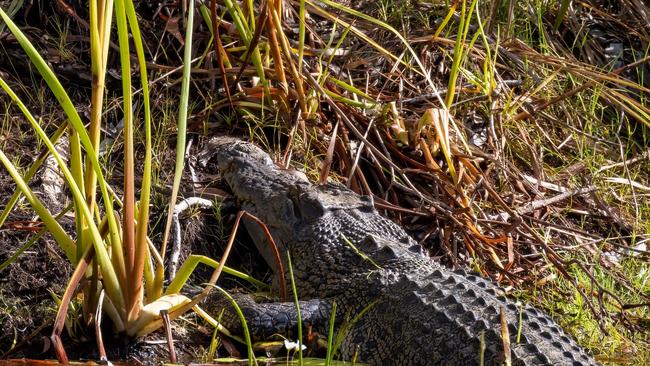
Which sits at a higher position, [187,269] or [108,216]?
[108,216]

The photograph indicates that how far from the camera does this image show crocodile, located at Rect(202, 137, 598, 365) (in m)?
3.46

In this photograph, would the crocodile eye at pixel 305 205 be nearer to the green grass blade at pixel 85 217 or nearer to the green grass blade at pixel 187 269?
the green grass blade at pixel 187 269

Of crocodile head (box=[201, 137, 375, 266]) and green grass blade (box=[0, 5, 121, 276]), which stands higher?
green grass blade (box=[0, 5, 121, 276])

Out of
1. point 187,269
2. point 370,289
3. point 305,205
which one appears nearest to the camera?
point 187,269

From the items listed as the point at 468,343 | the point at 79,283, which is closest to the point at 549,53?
the point at 468,343

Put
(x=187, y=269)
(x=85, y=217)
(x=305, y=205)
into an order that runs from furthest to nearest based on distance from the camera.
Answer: (x=305, y=205) → (x=187, y=269) → (x=85, y=217)

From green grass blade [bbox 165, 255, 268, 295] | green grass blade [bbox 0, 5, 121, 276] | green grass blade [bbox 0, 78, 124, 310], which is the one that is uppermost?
green grass blade [bbox 0, 5, 121, 276]

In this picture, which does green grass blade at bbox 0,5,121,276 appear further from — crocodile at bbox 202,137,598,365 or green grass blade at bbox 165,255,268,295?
crocodile at bbox 202,137,598,365

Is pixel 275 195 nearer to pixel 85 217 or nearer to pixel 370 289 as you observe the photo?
pixel 370 289

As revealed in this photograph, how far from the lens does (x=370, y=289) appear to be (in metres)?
3.89

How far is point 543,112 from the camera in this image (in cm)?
576

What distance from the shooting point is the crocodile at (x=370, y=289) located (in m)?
3.46

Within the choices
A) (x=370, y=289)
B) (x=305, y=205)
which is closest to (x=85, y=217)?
(x=370, y=289)

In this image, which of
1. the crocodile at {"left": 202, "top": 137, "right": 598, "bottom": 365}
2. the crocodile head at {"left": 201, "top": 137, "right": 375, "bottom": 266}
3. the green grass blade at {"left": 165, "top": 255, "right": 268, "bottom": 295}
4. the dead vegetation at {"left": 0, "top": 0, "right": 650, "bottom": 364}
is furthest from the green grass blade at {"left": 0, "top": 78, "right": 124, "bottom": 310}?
the dead vegetation at {"left": 0, "top": 0, "right": 650, "bottom": 364}
